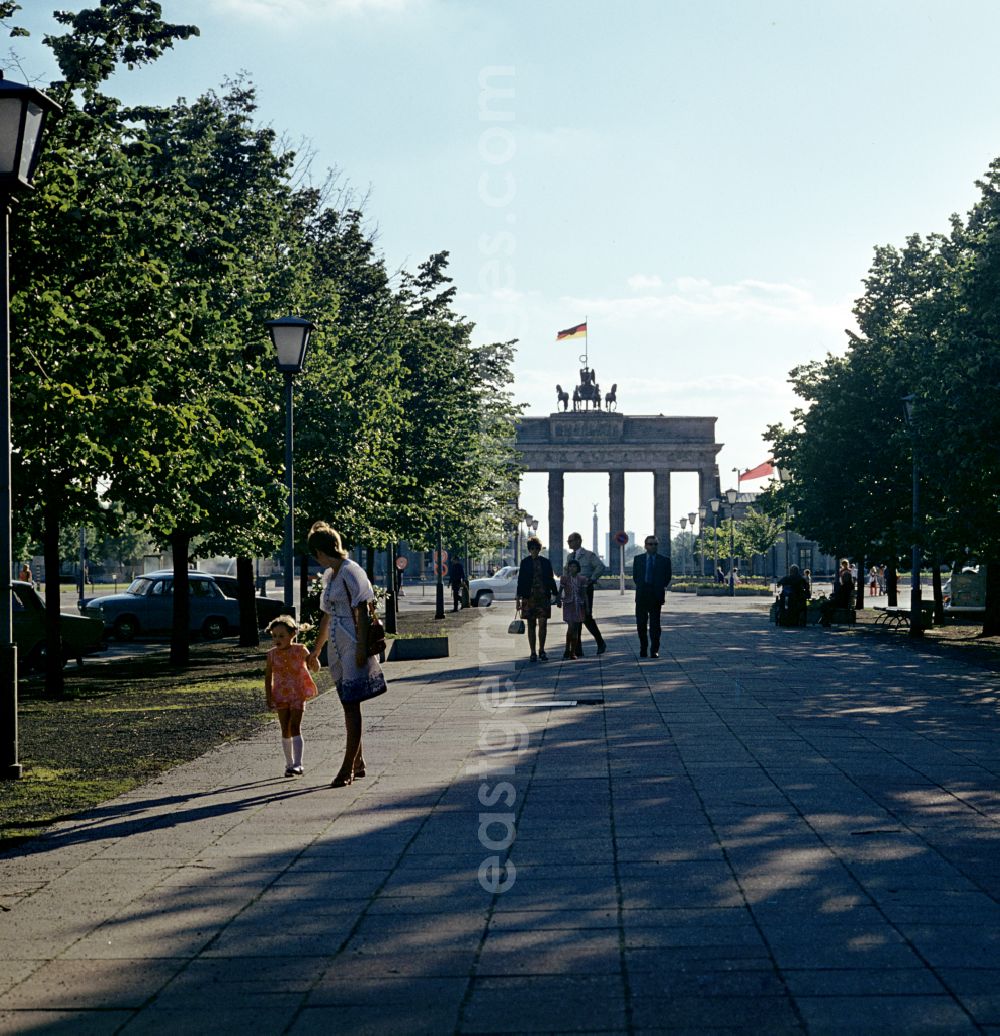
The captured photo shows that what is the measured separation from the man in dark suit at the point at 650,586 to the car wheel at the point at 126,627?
14.2m

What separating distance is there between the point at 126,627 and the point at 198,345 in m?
15.8

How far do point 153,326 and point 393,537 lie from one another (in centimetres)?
1389

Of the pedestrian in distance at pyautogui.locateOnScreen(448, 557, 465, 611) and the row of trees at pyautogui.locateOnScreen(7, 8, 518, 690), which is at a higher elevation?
the row of trees at pyautogui.locateOnScreen(7, 8, 518, 690)

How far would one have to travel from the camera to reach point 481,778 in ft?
33.2

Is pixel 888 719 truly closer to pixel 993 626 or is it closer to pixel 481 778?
pixel 481 778

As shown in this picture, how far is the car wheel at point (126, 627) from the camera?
32438 mm

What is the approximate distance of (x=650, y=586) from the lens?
22.3 meters

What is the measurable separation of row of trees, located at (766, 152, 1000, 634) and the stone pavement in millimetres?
10248

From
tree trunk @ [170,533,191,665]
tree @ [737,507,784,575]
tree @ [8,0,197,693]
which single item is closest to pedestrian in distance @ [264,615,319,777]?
tree @ [8,0,197,693]

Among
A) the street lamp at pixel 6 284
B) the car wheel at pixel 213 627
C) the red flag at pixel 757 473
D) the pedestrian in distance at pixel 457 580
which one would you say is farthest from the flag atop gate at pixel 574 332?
the street lamp at pixel 6 284

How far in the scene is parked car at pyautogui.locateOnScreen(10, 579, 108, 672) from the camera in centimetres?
2103

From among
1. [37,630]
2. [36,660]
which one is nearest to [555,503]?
[36,660]

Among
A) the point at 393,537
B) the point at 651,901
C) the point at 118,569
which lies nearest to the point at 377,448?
the point at 393,537

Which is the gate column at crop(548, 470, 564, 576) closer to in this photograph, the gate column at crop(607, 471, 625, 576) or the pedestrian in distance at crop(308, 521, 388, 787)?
the gate column at crop(607, 471, 625, 576)
